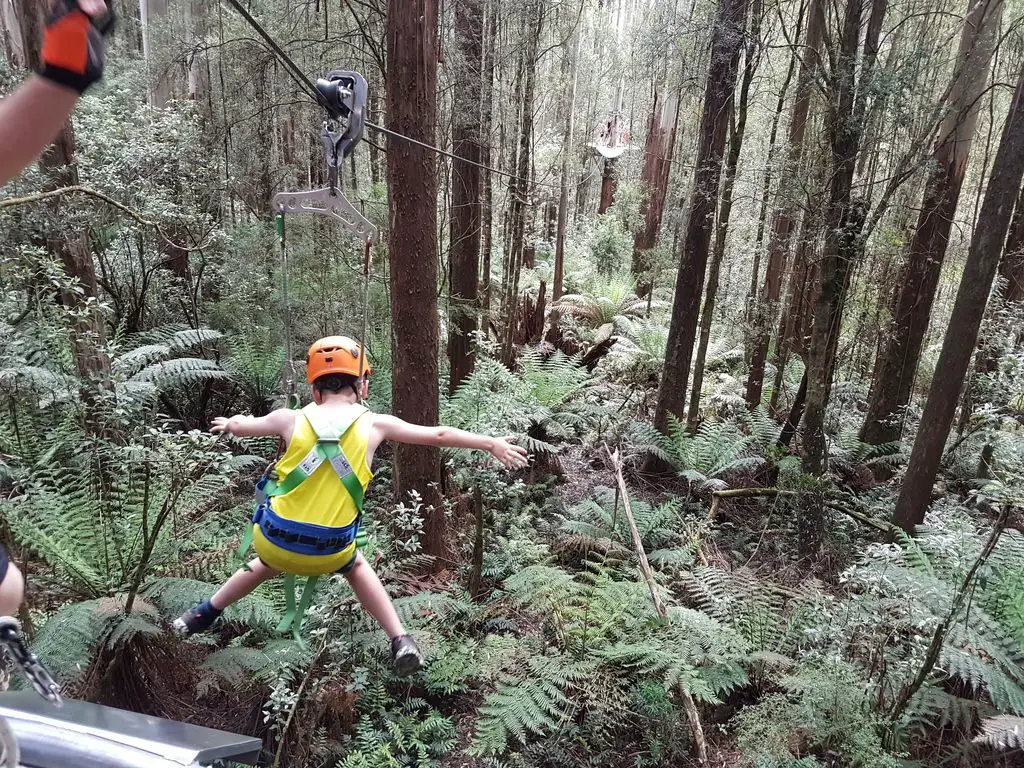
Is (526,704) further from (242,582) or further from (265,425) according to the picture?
(265,425)

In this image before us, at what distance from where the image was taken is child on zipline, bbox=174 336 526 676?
8.03 ft

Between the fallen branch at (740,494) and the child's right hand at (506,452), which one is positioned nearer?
the child's right hand at (506,452)

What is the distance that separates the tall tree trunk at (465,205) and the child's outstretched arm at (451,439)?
215 inches

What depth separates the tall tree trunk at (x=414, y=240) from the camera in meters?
4.50

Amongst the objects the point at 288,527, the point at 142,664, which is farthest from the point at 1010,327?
the point at 142,664

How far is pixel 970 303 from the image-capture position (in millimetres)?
4746

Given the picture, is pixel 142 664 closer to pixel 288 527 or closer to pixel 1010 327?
pixel 288 527

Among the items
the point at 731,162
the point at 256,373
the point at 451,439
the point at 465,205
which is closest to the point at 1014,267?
the point at 731,162

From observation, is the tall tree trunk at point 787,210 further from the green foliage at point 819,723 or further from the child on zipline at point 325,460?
the child on zipline at point 325,460

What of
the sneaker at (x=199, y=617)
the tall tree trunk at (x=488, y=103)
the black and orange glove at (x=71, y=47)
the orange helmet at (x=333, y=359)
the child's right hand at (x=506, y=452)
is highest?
the tall tree trunk at (x=488, y=103)

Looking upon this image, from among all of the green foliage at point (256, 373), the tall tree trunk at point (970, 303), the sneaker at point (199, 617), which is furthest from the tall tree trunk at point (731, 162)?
the sneaker at point (199, 617)

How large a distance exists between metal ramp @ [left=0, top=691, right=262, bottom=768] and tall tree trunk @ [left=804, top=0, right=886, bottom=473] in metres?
6.31

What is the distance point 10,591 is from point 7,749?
3.13 feet

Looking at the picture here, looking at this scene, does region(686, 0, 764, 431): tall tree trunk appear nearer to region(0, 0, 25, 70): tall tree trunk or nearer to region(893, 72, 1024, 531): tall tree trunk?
region(893, 72, 1024, 531): tall tree trunk
